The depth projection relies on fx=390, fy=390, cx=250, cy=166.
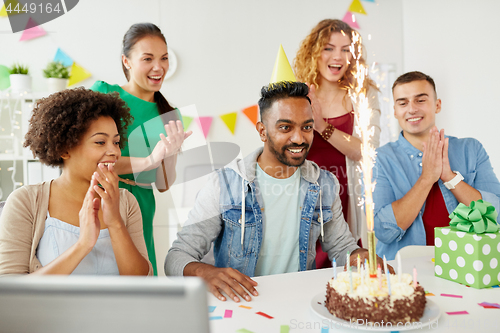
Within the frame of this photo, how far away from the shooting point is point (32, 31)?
8.20 feet

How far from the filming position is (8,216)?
1061 millimetres

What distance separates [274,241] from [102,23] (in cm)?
200

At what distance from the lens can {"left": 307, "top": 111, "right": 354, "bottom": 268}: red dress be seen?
1.95 m

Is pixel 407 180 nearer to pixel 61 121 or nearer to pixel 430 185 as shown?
pixel 430 185

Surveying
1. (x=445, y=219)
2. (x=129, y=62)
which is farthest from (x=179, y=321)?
(x=129, y=62)

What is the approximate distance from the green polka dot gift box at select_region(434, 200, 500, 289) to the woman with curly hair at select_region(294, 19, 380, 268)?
3.28 feet

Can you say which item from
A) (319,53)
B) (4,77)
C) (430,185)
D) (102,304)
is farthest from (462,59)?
(4,77)

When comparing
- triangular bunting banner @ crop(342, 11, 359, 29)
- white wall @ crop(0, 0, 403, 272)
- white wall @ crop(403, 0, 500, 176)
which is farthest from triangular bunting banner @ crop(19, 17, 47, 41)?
white wall @ crop(403, 0, 500, 176)

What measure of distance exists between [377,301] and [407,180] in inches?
42.8

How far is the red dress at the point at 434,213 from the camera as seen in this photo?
158 cm

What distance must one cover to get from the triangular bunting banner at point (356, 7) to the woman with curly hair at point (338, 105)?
36.2 inches

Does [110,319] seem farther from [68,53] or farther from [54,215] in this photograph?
[68,53]

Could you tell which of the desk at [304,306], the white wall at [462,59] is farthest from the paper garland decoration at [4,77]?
the white wall at [462,59]

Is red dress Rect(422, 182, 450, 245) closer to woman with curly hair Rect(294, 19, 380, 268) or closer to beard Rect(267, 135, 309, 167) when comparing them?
woman with curly hair Rect(294, 19, 380, 268)
